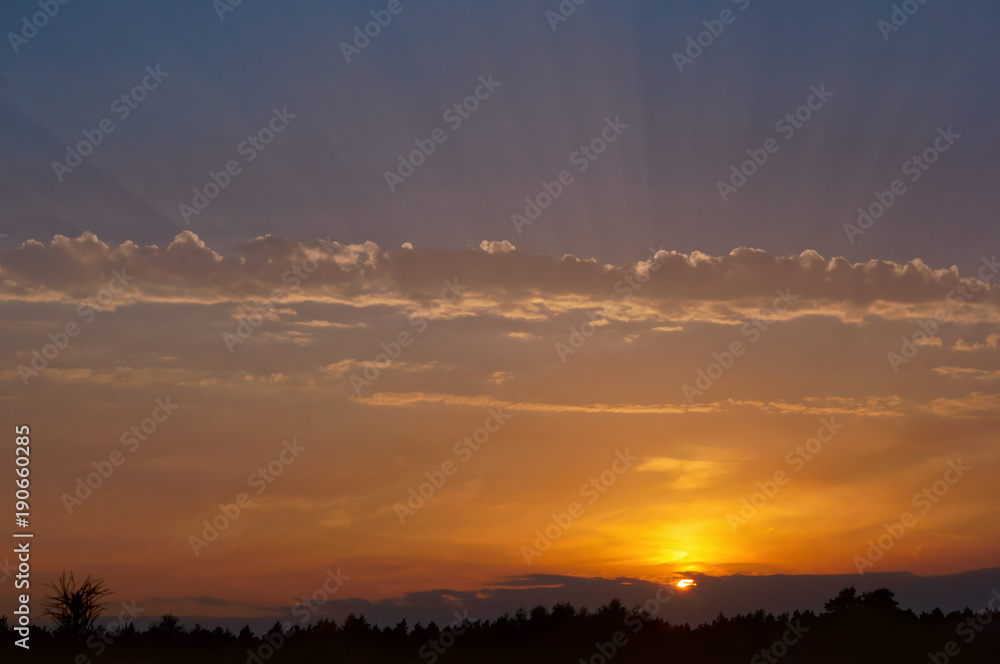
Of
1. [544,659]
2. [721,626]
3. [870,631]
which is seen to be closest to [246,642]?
[544,659]

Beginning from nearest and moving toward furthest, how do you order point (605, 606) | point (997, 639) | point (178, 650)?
point (997, 639)
point (178, 650)
point (605, 606)

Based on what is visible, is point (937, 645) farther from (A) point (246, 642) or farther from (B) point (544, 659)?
(A) point (246, 642)

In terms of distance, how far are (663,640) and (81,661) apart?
2765 centimetres

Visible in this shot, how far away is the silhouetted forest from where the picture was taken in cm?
4588

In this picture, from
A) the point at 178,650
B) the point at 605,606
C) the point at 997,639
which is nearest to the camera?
the point at 997,639

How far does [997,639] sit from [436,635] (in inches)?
1051

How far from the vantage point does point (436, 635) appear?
50.2 meters

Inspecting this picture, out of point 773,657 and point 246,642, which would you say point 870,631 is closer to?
point 773,657

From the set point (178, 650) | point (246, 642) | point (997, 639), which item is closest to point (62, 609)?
point (178, 650)

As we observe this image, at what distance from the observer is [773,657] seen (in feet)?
151

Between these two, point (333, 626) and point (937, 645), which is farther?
point (333, 626)

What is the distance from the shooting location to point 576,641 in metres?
48.6

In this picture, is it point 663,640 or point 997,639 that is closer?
point 997,639

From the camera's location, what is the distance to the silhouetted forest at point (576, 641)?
45.9 meters
